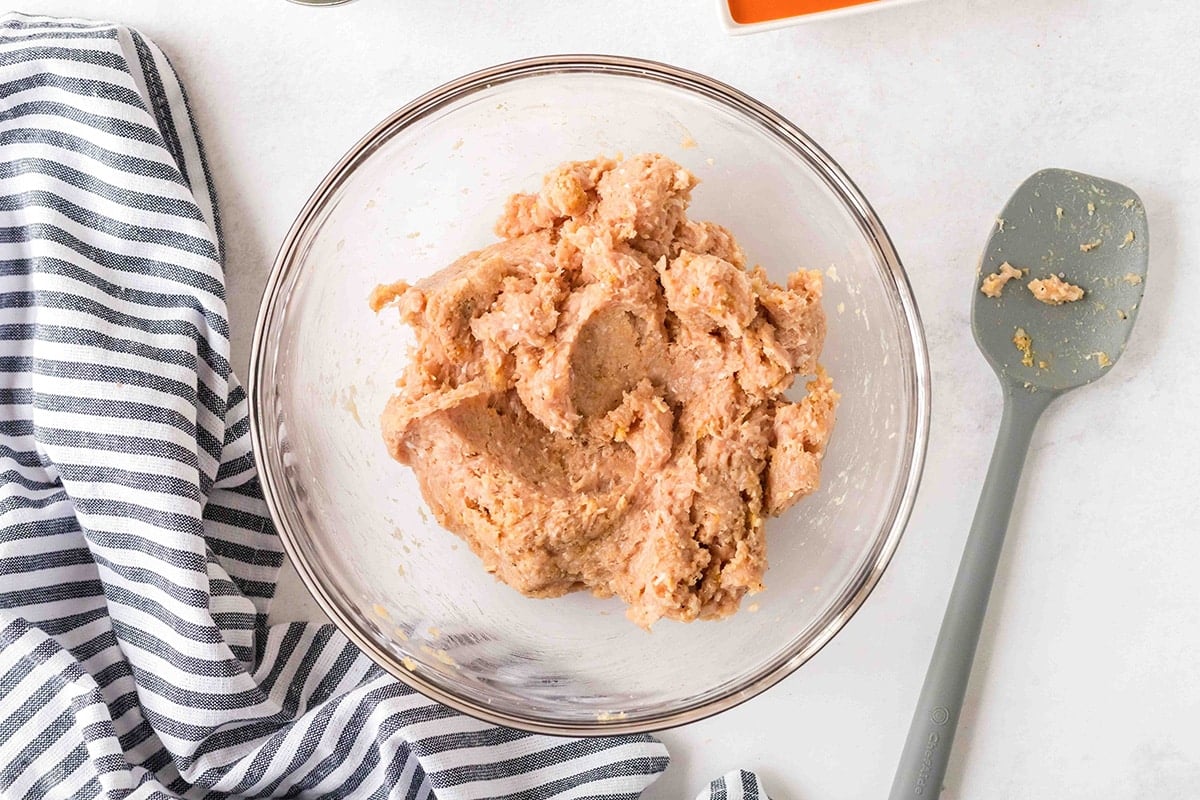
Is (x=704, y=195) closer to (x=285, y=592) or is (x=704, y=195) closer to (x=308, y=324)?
(x=308, y=324)

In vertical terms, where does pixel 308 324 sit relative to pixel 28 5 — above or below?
below

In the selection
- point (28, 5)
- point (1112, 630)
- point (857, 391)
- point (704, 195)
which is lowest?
point (1112, 630)

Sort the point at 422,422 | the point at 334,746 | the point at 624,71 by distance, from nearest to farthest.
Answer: the point at 422,422 → the point at 624,71 → the point at 334,746

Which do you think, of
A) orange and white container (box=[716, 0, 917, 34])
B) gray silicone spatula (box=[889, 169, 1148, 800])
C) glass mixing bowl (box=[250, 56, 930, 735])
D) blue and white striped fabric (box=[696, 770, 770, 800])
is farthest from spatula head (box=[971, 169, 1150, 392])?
blue and white striped fabric (box=[696, 770, 770, 800])

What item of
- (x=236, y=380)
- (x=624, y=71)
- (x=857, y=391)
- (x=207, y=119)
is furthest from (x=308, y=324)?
(x=857, y=391)

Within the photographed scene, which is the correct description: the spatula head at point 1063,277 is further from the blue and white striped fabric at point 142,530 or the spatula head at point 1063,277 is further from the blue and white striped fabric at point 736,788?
the blue and white striped fabric at point 142,530

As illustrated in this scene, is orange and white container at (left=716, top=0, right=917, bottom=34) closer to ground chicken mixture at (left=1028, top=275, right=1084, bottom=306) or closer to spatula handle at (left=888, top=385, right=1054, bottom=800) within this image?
ground chicken mixture at (left=1028, top=275, right=1084, bottom=306)
